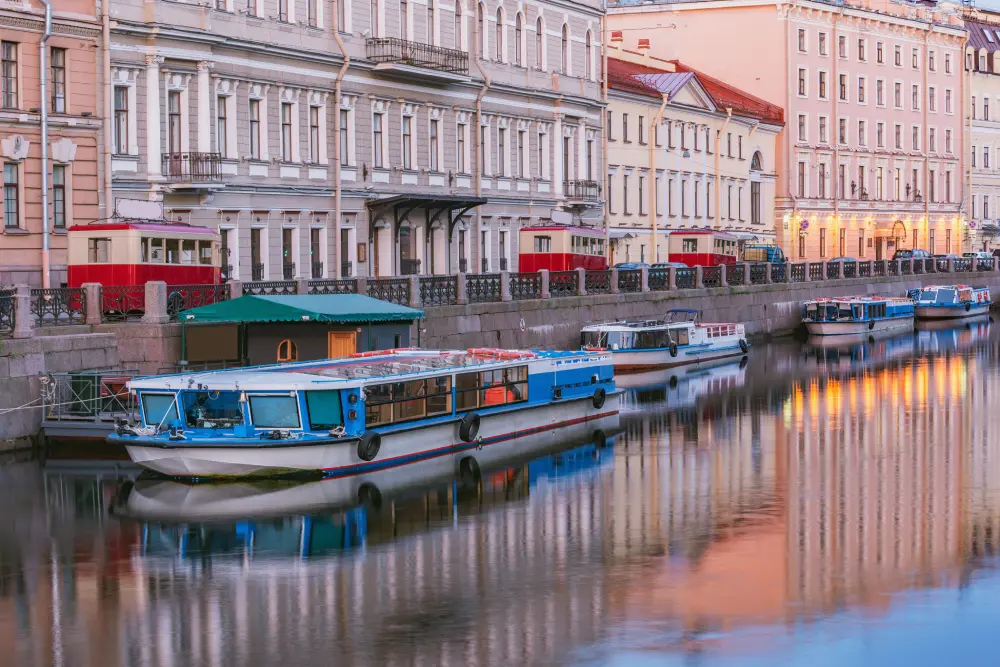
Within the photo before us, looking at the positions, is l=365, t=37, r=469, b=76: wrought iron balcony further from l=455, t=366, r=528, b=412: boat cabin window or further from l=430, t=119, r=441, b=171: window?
l=455, t=366, r=528, b=412: boat cabin window

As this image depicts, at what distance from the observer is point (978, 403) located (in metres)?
43.2

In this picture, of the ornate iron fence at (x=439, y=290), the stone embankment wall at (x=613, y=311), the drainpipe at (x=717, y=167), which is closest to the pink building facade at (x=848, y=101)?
the drainpipe at (x=717, y=167)

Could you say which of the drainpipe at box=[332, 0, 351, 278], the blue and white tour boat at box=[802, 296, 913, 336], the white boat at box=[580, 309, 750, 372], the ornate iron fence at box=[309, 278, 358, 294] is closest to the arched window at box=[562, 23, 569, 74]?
the white boat at box=[580, 309, 750, 372]

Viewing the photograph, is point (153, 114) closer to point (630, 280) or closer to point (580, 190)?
point (630, 280)

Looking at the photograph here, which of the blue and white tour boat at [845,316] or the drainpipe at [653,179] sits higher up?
the drainpipe at [653,179]

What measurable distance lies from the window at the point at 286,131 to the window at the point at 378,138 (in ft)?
13.5

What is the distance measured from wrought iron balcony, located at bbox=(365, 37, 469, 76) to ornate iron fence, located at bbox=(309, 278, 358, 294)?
11.5m

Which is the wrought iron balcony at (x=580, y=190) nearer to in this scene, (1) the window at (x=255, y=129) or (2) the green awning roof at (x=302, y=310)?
(1) the window at (x=255, y=129)

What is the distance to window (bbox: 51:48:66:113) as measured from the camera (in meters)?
40.6

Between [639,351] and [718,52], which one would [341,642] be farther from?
[718,52]

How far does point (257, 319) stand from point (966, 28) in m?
81.9

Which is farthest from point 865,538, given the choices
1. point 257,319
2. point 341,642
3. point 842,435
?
point 257,319

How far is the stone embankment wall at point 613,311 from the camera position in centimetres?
4525

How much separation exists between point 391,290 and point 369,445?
1386 centimetres
